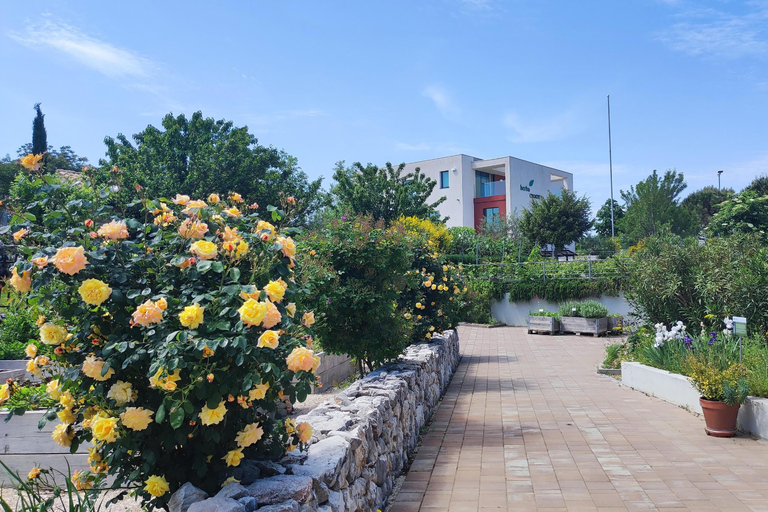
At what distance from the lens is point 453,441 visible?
623 cm

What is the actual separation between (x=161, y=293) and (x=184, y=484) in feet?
2.98

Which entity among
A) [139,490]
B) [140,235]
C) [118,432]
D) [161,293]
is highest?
[140,235]

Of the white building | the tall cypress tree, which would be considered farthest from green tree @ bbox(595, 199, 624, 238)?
the tall cypress tree

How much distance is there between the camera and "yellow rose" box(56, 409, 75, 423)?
9.20 ft

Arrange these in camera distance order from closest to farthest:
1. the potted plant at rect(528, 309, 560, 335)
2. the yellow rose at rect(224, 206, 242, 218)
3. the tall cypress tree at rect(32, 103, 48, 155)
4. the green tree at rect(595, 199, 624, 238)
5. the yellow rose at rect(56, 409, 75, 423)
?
the yellow rose at rect(56, 409, 75, 423) < the yellow rose at rect(224, 206, 242, 218) < the potted plant at rect(528, 309, 560, 335) < the tall cypress tree at rect(32, 103, 48, 155) < the green tree at rect(595, 199, 624, 238)

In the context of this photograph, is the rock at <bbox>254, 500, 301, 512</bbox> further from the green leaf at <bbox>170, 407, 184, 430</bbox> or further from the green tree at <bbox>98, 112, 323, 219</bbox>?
Result: the green tree at <bbox>98, 112, 323, 219</bbox>

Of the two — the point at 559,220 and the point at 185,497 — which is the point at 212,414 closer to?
the point at 185,497

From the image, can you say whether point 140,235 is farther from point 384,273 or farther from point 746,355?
point 746,355

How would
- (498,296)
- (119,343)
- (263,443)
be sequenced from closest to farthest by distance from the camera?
(119,343) → (263,443) → (498,296)

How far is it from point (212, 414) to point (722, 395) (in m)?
5.91

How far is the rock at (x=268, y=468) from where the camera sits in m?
2.86

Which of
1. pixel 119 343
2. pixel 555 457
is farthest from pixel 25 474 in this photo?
pixel 555 457

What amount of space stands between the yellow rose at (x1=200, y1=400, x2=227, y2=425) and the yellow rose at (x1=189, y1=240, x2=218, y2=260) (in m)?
0.70

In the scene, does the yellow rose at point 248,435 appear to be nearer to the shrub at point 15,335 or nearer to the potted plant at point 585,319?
the shrub at point 15,335
